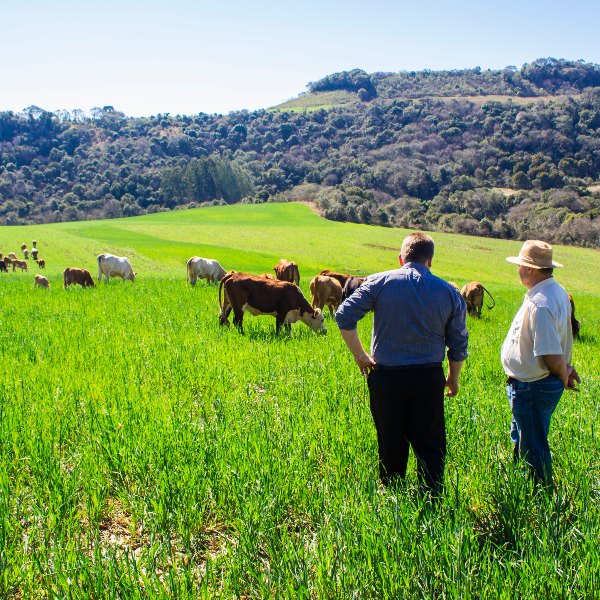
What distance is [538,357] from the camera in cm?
438

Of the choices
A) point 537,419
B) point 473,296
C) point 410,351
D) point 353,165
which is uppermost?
point 353,165

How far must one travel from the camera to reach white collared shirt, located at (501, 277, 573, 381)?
4.31 m

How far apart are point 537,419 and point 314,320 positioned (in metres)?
9.33

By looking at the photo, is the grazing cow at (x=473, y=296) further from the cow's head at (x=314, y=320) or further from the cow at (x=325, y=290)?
the cow's head at (x=314, y=320)

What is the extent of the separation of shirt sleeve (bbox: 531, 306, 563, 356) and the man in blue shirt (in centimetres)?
54

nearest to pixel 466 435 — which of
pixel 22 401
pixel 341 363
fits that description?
pixel 341 363

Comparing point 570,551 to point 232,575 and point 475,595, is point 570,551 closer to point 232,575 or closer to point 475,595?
point 475,595

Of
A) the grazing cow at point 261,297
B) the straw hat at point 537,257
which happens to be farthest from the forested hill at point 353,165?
the straw hat at point 537,257

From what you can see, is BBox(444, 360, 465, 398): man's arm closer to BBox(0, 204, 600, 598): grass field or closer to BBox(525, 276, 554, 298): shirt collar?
BBox(0, 204, 600, 598): grass field

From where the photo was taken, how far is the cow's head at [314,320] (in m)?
13.5

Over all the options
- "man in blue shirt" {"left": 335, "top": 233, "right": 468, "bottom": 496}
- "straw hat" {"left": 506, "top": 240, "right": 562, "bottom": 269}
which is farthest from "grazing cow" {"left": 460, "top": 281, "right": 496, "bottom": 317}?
"man in blue shirt" {"left": 335, "top": 233, "right": 468, "bottom": 496}

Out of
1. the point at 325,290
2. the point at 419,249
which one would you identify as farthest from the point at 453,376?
the point at 325,290

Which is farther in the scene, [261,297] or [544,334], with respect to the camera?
[261,297]

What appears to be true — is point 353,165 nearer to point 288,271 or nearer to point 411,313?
point 288,271
